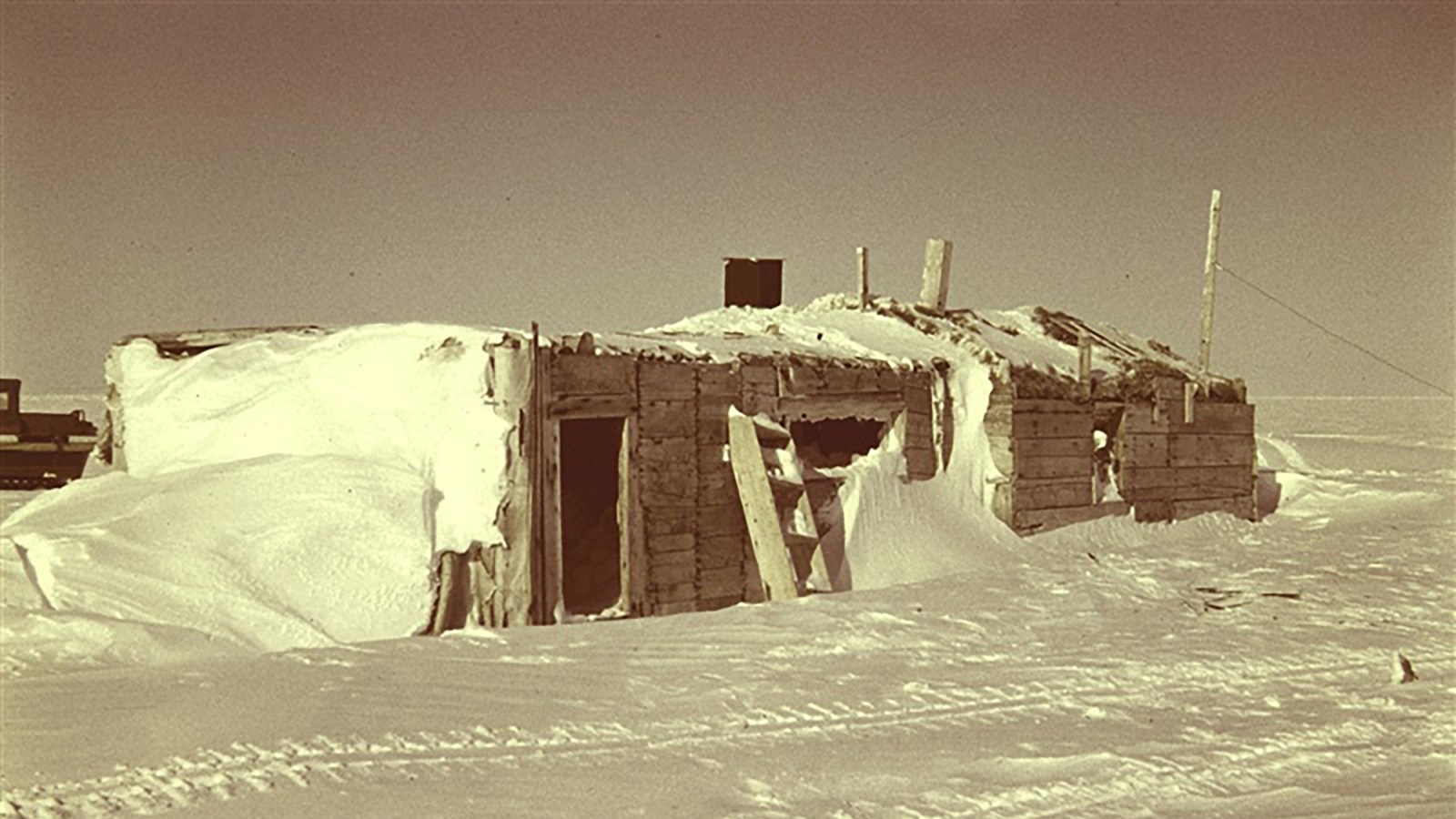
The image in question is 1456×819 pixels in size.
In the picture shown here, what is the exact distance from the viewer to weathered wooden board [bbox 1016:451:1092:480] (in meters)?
15.4

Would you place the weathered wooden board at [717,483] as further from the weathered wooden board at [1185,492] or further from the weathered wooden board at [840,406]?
the weathered wooden board at [1185,492]

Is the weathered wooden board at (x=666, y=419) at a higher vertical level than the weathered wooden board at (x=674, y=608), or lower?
higher

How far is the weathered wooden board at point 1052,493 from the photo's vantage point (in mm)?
15398

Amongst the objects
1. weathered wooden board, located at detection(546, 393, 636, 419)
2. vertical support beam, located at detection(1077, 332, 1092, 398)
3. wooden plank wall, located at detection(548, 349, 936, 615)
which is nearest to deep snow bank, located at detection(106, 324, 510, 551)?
weathered wooden board, located at detection(546, 393, 636, 419)

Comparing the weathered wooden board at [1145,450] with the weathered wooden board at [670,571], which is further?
the weathered wooden board at [1145,450]

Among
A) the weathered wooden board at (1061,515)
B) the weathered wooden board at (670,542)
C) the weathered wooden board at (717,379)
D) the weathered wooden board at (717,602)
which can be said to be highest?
the weathered wooden board at (717,379)

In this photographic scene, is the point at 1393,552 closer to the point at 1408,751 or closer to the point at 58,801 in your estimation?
the point at 1408,751

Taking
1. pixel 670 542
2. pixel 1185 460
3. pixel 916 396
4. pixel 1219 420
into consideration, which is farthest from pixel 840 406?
pixel 1219 420

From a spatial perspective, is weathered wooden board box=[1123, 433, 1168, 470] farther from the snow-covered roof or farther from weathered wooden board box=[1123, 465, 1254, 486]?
the snow-covered roof

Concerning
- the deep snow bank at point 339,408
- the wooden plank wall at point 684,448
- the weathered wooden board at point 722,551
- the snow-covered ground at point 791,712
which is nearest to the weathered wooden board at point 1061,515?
the snow-covered ground at point 791,712

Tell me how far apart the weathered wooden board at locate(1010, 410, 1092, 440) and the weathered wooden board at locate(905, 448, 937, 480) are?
1.17 m

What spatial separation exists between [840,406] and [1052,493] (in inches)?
138

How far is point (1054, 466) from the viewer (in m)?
15.8

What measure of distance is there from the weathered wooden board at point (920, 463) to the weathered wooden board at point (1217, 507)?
456 cm
